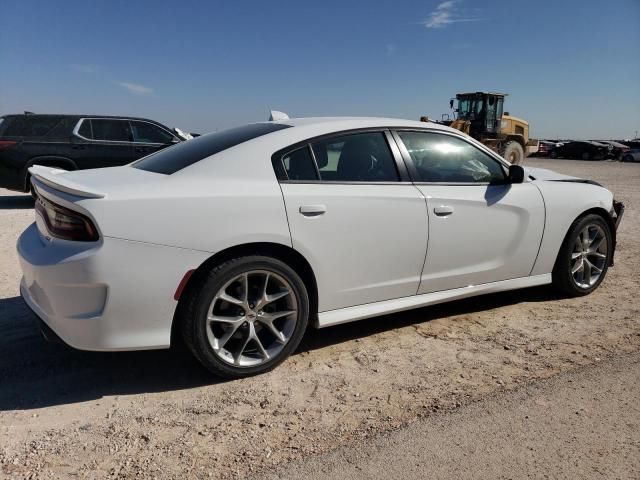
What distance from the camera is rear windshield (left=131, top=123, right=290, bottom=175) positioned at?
124 inches

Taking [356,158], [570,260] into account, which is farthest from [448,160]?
[570,260]

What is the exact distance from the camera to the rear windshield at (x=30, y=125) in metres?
9.28

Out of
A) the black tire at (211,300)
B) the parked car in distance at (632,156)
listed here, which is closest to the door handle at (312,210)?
the black tire at (211,300)

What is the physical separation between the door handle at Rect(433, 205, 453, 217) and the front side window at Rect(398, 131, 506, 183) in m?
0.21

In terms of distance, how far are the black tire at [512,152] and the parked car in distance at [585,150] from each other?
21.8 metres

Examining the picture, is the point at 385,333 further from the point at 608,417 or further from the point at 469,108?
the point at 469,108

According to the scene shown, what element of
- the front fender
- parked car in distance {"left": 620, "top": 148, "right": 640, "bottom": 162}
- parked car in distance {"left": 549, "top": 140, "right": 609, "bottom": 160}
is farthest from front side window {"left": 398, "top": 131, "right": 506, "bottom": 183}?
parked car in distance {"left": 549, "top": 140, "right": 609, "bottom": 160}

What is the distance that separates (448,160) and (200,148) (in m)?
1.73

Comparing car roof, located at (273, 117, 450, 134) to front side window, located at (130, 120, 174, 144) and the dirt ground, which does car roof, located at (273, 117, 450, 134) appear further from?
front side window, located at (130, 120, 174, 144)

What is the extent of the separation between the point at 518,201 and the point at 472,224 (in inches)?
20.2

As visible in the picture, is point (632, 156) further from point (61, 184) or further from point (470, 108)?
point (61, 184)

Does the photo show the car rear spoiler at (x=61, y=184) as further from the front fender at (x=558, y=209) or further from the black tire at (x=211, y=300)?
the front fender at (x=558, y=209)

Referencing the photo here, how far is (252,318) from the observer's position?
3016 millimetres

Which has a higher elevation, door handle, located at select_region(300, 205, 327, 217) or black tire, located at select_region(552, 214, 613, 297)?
door handle, located at select_region(300, 205, 327, 217)
